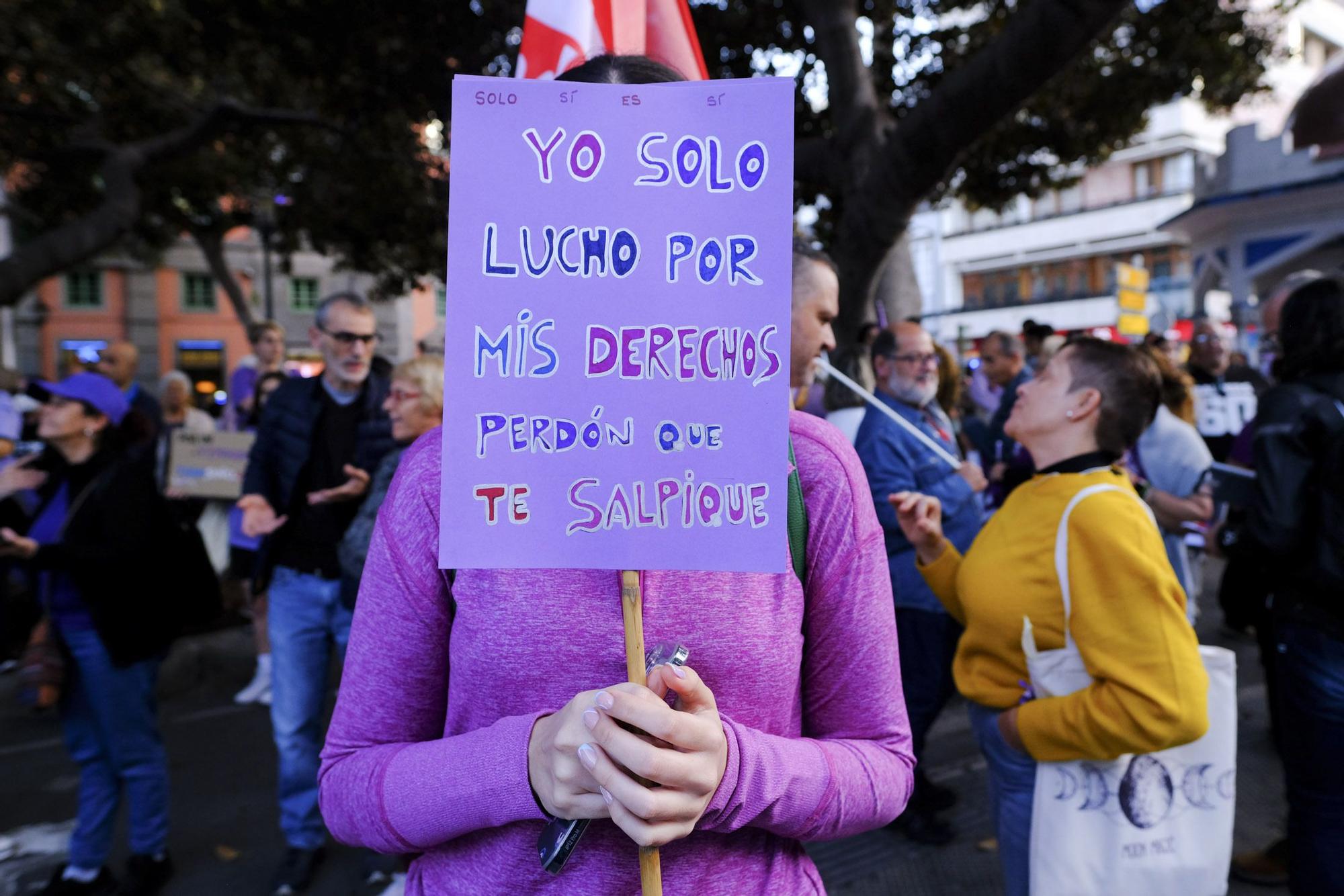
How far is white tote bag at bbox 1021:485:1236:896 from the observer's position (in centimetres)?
207

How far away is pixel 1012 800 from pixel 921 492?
1572 millimetres

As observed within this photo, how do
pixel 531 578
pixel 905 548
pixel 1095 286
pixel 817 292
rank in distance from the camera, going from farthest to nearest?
pixel 1095 286 → pixel 905 548 → pixel 817 292 → pixel 531 578

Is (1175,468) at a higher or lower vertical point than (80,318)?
lower

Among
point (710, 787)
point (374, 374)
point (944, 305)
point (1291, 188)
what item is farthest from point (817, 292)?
point (944, 305)

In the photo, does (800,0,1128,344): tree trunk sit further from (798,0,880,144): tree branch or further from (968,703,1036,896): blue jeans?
(968,703,1036,896): blue jeans

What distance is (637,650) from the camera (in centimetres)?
101

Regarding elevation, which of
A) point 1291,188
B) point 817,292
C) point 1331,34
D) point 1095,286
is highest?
point 1331,34

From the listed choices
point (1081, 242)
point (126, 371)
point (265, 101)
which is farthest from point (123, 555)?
point (1081, 242)

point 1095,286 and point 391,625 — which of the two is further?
point 1095,286

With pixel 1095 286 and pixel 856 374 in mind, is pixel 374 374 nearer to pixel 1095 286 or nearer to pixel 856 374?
pixel 856 374

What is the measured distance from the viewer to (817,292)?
235 centimetres

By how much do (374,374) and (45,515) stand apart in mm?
1343

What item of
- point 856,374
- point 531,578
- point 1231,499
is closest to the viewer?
point 531,578

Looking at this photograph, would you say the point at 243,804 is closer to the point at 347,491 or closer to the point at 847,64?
the point at 347,491
